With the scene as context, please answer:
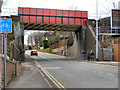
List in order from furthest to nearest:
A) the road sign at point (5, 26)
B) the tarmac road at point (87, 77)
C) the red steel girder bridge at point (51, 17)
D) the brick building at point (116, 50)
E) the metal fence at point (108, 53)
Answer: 1. the red steel girder bridge at point (51, 17)
2. the metal fence at point (108, 53)
3. the brick building at point (116, 50)
4. the tarmac road at point (87, 77)
5. the road sign at point (5, 26)

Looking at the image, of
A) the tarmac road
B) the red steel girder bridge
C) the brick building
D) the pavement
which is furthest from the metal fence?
→ the pavement

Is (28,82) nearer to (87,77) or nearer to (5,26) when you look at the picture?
(5,26)

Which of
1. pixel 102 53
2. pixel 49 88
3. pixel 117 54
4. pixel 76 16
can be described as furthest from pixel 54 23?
pixel 49 88

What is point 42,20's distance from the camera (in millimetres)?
32500

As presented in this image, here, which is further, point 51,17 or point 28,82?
point 51,17

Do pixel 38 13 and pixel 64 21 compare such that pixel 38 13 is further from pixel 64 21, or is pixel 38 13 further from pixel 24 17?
pixel 64 21

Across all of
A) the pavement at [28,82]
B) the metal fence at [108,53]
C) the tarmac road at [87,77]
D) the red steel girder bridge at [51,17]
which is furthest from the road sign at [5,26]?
the red steel girder bridge at [51,17]

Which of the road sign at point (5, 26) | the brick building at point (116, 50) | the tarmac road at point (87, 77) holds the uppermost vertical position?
the road sign at point (5, 26)

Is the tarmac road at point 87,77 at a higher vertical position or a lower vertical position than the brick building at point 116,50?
lower

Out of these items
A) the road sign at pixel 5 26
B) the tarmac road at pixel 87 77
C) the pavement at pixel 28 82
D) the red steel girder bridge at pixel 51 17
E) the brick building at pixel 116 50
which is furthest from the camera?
the red steel girder bridge at pixel 51 17

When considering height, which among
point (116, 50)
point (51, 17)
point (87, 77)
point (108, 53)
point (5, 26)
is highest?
point (51, 17)

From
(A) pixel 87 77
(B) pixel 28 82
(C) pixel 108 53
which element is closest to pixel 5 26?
(B) pixel 28 82

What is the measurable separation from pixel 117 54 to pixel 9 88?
23048 mm

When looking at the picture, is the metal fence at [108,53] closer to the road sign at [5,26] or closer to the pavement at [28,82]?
the pavement at [28,82]
